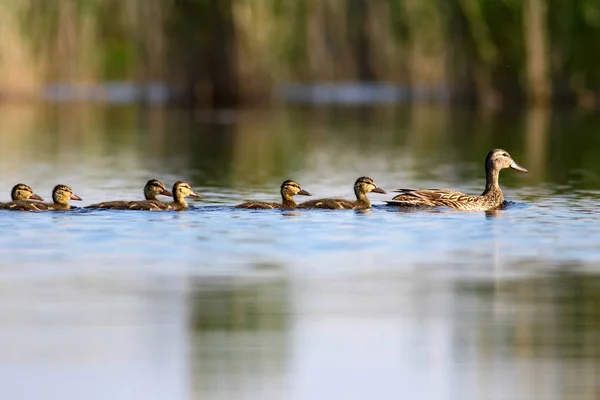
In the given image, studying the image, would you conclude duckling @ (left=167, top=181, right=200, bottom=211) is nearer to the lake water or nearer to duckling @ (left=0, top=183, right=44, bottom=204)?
the lake water

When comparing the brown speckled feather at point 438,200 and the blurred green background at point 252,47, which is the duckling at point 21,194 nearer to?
the brown speckled feather at point 438,200

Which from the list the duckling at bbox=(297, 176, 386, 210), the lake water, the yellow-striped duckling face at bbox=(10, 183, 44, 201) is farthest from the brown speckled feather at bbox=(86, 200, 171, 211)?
the duckling at bbox=(297, 176, 386, 210)

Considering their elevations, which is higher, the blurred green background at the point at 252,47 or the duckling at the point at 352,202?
the blurred green background at the point at 252,47

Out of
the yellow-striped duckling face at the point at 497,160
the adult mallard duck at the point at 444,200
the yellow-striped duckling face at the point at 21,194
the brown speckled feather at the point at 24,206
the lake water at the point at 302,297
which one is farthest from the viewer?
the yellow-striped duckling face at the point at 497,160

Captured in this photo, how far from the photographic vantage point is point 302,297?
1070 cm

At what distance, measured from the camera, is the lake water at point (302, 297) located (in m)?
8.34

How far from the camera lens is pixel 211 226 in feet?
49.5

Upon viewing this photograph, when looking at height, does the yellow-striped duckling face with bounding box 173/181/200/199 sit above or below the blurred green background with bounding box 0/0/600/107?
below

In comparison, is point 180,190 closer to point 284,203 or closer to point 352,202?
point 284,203

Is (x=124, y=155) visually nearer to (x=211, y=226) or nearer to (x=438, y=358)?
(x=211, y=226)

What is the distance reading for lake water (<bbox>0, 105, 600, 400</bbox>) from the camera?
328 inches

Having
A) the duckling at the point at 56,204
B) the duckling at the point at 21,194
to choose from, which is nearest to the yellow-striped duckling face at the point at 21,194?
the duckling at the point at 21,194

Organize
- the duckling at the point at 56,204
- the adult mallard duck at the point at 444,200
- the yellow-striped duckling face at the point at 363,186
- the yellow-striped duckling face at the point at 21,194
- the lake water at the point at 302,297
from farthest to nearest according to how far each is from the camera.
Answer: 1. the yellow-striped duckling face at the point at 21,194
2. the yellow-striped duckling face at the point at 363,186
3. the adult mallard duck at the point at 444,200
4. the duckling at the point at 56,204
5. the lake water at the point at 302,297

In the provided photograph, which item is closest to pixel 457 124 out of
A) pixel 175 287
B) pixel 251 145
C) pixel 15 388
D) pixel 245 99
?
pixel 245 99
